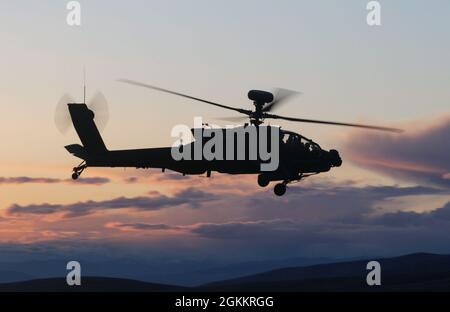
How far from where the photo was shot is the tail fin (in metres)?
62.0

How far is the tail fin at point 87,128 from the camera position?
61969 millimetres

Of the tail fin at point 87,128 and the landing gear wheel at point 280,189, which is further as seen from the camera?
the tail fin at point 87,128

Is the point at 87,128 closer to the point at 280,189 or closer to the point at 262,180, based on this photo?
the point at 262,180

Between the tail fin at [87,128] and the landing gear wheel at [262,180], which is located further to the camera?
the tail fin at [87,128]

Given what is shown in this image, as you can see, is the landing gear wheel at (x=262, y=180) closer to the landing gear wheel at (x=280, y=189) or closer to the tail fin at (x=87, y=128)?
the landing gear wheel at (x=280, y=189)

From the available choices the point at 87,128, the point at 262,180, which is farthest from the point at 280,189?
the point at 87,128

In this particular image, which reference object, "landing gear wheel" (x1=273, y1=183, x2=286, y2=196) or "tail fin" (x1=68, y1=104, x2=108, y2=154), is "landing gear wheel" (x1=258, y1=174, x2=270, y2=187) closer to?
"landing gear wheel" (x1=273, y1=183, x2=286, y2=196)

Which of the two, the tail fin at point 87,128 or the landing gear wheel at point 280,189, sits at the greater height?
the tail fin at point 87,128

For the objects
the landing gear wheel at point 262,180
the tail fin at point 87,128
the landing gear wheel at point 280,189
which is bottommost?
the landing gear wheel at point 280,189

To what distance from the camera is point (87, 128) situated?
63.6 m

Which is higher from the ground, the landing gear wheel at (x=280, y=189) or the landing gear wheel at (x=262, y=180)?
the landing gear wheel at (x=262, y=180)

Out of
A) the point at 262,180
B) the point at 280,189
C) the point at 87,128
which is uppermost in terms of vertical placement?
the point at 87,128

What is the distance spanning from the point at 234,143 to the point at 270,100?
16.5ft
